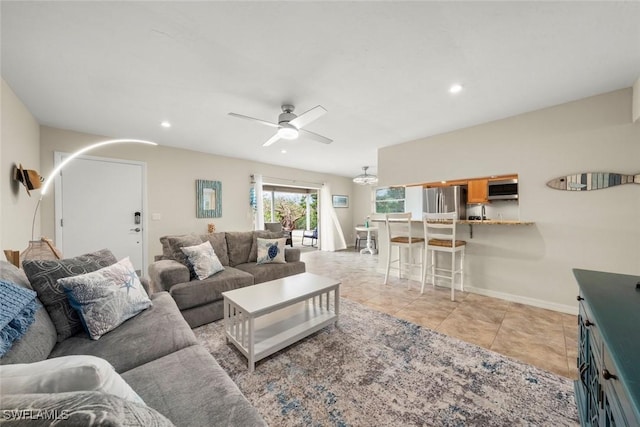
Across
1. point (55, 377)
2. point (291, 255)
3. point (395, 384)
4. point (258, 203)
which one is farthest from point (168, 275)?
point (258, 203)

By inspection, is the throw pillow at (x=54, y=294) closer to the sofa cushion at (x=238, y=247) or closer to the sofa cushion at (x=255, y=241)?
the sofa cushion at (x=238, y=247)

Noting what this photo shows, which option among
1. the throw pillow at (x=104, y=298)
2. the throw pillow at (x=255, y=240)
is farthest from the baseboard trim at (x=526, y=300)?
the throw pillow at (x=104, y=298)

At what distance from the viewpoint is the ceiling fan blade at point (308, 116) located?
2.26 metres

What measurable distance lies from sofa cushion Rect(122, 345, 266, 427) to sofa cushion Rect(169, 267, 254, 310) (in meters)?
1.21

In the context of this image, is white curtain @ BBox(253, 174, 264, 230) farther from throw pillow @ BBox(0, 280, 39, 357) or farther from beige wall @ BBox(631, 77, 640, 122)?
beige wall @ BBox(631, 77, 640, 122)

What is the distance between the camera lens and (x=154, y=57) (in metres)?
1.84

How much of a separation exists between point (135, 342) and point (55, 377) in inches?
37.0

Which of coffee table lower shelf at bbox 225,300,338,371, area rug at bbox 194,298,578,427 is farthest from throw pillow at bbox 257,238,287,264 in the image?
area rug at bbox 194,298,578,427

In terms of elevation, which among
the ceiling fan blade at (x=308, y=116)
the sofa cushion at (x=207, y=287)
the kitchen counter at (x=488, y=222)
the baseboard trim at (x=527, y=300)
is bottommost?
the baseboard trim at (x=527, y=300)

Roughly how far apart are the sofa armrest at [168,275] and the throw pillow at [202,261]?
0.10 m

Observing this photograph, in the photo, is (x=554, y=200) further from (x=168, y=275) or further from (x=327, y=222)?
(x=327, y=222)

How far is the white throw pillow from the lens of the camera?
0.50 m

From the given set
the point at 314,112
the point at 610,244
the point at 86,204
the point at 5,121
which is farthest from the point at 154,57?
the point at 610,244

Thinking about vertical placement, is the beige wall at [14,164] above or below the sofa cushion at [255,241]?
above
